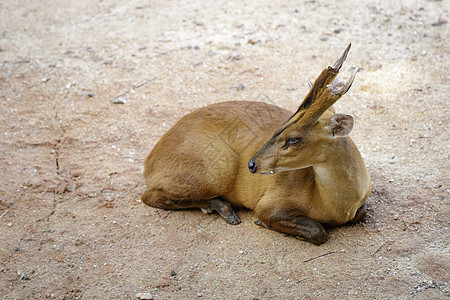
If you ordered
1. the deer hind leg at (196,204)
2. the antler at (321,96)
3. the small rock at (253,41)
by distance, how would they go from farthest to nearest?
the small rock at (253,41)
the deer hind leg at (196,204)
the antler at (321,96)

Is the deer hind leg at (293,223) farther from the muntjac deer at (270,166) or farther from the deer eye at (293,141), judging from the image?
the deer eye at (293,141)

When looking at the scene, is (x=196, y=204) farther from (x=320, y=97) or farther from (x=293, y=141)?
(x=320, y=97)

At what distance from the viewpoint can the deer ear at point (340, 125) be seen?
3.30 meters

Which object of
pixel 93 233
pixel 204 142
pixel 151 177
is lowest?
pixel 93 233

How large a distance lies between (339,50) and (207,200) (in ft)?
12.6

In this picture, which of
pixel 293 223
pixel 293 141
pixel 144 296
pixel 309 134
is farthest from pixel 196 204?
pixel 309 134

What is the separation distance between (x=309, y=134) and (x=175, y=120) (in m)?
2.66

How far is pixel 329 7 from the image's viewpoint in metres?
8.07

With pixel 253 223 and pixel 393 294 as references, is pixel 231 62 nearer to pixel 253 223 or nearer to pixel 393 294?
pixel 253 223

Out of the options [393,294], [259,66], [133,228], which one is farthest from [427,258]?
[259,66]

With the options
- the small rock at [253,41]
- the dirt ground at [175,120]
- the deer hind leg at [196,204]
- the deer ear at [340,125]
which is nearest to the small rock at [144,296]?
the dirt ground at [175,120]

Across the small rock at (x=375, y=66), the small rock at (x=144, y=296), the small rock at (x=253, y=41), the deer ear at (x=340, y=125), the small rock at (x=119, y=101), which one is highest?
the deer ear at (x=340, y=125)

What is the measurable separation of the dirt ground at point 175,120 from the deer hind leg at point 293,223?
106mm

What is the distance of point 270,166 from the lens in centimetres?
370
